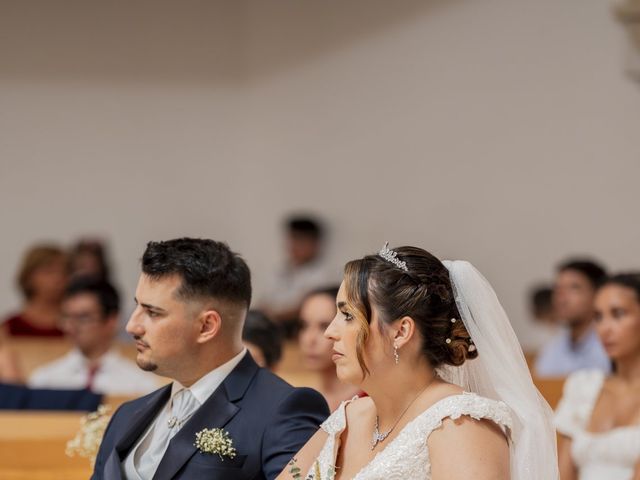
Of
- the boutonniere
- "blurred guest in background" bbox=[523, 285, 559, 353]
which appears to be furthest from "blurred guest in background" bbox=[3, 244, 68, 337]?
the boutonniere

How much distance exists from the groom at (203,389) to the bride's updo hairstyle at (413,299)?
64 cm

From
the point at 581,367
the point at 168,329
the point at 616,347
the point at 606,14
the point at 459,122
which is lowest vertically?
the point at 581,367

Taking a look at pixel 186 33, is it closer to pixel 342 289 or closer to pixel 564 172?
pixel 564 172

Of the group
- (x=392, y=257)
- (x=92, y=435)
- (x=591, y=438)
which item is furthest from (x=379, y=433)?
(x=591, y=438)

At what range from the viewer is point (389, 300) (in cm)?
315

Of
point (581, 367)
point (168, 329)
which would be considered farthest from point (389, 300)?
point (581, 367)

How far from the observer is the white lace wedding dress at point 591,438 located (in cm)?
520

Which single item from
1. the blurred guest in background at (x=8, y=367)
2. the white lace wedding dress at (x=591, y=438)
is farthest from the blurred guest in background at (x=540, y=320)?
the blurred guest in background at (x=8, y=367)

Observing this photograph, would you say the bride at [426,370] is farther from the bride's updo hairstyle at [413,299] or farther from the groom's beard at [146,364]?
the groom's beard at [146,364]

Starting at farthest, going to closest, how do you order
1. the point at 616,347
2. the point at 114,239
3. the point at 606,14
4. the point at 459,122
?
the point at 114,239
the point at 459,122
the point at 606,14
the point at 616,347

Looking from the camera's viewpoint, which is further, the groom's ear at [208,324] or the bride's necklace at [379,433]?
the groom's ear at [208,324]

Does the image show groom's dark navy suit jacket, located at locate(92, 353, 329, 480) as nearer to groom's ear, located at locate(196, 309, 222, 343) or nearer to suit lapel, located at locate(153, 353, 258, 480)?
suit lapel, located at locate(153, 353, 258, 480)

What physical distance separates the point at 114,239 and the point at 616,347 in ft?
25.5

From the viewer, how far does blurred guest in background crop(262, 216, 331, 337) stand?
10820mm
